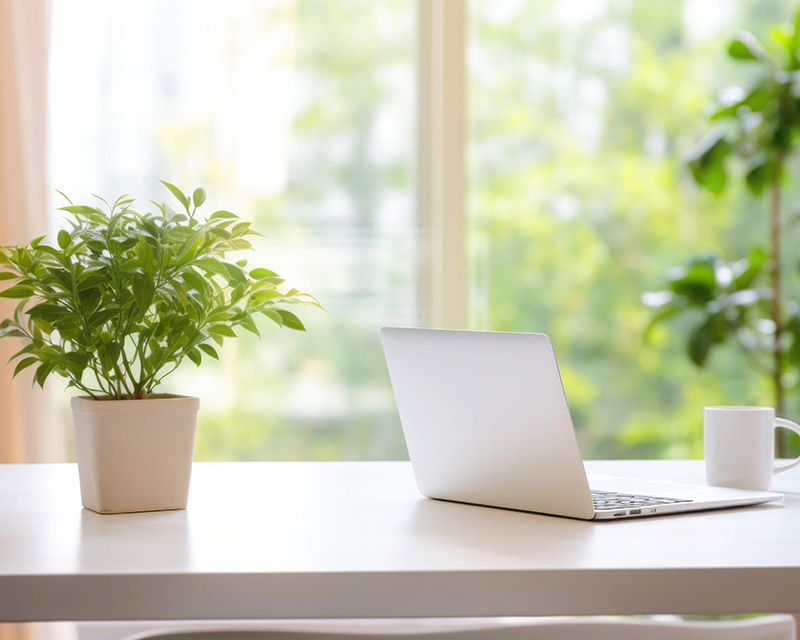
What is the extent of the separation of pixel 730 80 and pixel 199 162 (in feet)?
5.12

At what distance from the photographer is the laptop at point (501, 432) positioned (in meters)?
0.96

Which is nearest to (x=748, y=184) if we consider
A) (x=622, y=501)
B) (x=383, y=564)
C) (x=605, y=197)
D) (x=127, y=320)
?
(x=605, y=197)

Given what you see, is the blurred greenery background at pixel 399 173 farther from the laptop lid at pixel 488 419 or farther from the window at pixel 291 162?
the laptop lid at pixel 488 419


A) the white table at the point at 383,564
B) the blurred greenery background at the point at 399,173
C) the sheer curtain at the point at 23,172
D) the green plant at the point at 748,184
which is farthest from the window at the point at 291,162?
the white table at the point at 383,564

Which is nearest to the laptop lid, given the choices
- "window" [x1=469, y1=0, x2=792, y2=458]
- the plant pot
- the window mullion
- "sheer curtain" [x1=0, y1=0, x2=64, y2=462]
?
the plant pot

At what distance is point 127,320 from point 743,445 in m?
0.70

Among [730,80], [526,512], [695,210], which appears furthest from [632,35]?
[526,512]

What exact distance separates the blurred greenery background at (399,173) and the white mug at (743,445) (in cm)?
156

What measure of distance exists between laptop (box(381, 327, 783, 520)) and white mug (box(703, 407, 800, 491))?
2cm

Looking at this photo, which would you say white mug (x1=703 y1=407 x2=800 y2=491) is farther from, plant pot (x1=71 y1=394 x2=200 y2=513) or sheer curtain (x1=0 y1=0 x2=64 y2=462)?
sheer curtain (x1=0 y1=0 x2=64 y2=462)

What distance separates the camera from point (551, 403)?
95cm

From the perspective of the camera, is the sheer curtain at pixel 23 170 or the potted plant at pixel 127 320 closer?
the potted plant at pixel 127 320

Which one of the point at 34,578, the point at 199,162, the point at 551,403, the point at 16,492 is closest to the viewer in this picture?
the point at 34,578

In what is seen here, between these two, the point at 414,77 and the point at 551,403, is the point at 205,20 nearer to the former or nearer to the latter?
the point at 414,77
